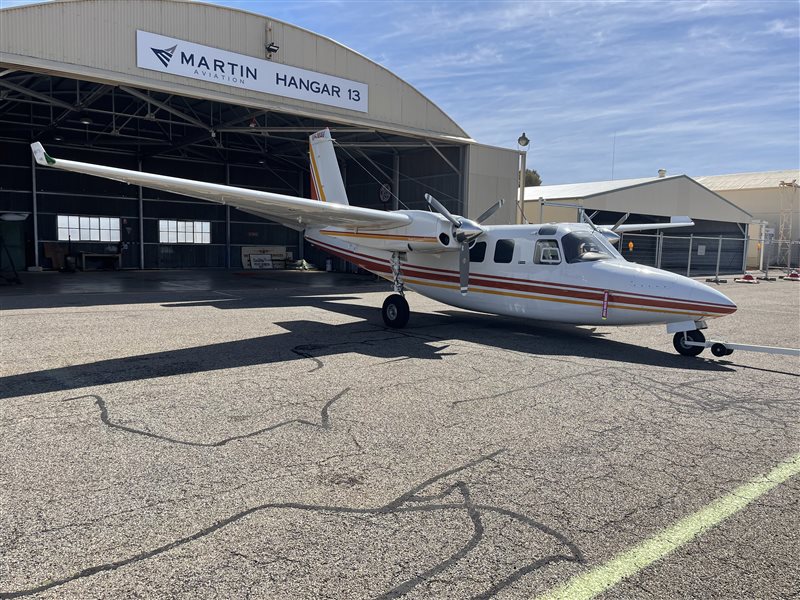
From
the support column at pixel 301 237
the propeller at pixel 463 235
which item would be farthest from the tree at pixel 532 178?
the propeller at pixel 463 235

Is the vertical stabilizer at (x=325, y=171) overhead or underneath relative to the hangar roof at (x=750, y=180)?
underneath

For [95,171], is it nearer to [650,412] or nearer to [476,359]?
[476,359]

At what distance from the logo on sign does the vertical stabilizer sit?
5.23m

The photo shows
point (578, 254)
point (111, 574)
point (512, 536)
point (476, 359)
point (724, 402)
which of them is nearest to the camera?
point (111, 574)

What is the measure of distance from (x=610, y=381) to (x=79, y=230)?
32.4m

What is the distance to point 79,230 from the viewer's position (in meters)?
31.7

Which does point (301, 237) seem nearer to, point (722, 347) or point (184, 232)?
point (184, 232)

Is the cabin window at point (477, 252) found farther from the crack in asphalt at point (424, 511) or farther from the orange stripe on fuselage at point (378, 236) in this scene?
the crack in asphalt at point (424, 511)

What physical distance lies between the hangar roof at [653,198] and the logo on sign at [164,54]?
2321 cm

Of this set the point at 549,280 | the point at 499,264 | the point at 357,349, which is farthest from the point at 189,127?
the point at 549,280

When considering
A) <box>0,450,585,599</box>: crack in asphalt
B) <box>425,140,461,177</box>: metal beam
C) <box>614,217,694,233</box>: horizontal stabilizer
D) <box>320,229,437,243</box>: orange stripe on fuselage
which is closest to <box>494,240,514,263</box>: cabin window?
<box>320,229,437,243</box>: orange stripe on fuselage

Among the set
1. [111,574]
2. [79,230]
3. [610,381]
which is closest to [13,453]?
[111,574]

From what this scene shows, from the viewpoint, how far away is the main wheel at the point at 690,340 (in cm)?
1025

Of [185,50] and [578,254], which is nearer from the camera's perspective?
[578,254]
